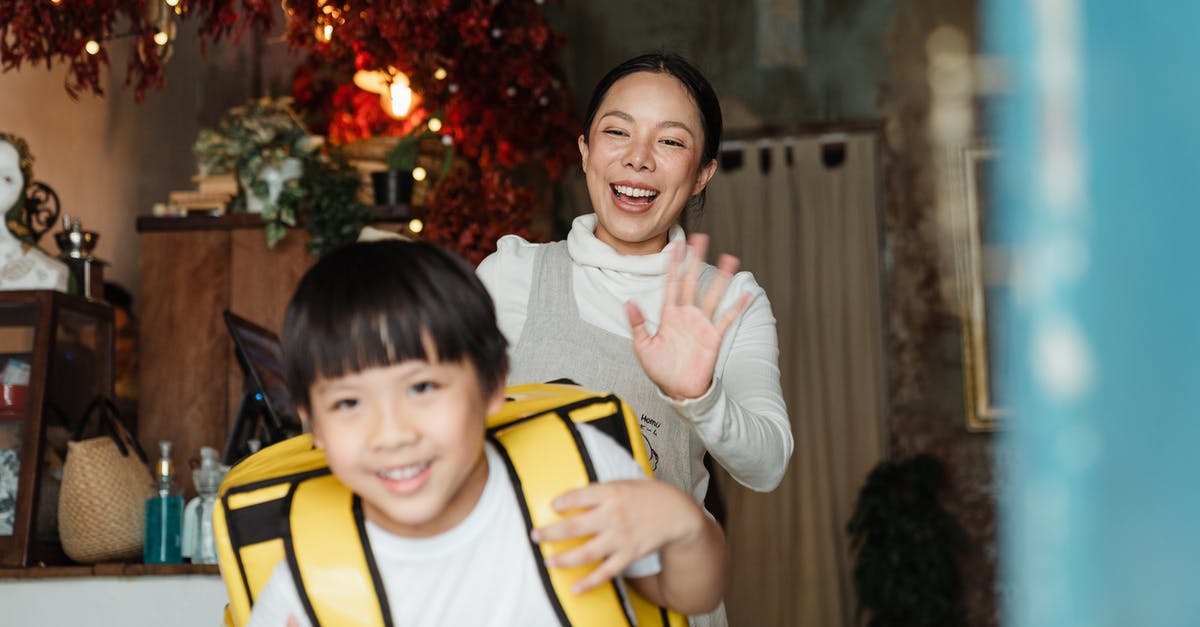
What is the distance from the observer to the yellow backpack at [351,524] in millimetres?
1133

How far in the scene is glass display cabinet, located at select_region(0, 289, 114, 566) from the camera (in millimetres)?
2619

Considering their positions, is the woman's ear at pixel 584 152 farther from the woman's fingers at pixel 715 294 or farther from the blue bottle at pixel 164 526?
the blue bottle at pixel 164 526

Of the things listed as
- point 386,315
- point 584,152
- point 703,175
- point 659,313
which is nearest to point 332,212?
point 584,152

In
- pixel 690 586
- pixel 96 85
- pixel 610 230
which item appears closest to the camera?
pixel 690 586

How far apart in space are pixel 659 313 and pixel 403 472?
604 mm

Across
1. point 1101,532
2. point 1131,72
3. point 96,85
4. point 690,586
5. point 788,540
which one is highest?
point 96,85

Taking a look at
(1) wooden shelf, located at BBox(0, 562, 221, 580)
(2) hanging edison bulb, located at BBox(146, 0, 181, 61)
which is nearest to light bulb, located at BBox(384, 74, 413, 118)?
(2) hanging edison bulb, located at BBox(146, 0, 181, 61)

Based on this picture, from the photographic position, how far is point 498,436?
123 centimetres

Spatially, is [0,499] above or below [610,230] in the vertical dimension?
below

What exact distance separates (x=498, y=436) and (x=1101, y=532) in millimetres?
700

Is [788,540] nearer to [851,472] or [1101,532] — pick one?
[851,472]

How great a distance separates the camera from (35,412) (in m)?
2.68

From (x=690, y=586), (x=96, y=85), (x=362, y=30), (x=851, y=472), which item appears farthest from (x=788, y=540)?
(x=690, y=586)

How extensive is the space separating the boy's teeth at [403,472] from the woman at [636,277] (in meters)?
0.47
